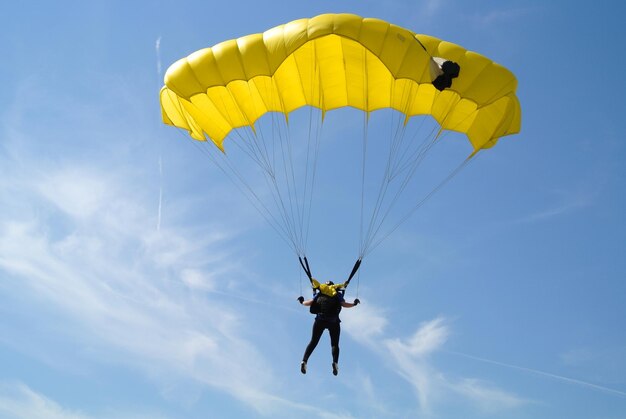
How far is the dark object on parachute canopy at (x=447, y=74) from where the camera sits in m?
14.9

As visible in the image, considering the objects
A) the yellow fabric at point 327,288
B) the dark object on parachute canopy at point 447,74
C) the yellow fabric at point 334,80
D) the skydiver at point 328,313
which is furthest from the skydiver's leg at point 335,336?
the dark object on parachute canopy at point 447,74

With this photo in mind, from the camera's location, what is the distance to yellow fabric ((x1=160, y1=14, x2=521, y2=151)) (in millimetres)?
15211

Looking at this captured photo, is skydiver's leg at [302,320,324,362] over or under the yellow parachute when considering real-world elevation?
under

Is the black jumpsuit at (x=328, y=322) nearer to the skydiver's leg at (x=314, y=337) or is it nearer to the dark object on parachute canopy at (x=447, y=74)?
the skydiver's leg at (x=314, y=337)

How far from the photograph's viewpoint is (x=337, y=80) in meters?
17.4

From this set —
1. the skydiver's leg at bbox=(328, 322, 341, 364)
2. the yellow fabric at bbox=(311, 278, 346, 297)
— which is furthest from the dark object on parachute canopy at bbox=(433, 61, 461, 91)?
the skydiver's leg at bbox=(328, 322, 341, 364)

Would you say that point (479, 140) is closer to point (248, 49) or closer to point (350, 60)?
point (350, 60)

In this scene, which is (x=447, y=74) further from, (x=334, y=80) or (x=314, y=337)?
(x=314, y=337)

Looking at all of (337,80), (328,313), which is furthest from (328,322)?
(337,80)

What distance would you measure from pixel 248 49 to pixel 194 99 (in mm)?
2735

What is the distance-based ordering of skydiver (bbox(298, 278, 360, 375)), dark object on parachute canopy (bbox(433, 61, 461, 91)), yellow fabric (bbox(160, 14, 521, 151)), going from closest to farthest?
dark object on parachute canopy (bbox(433, 61, 461, 91)) → yellow fabric (bbox(160, 14, 521, 151)) → skydiver (bbox(298, 278, 360, 375))

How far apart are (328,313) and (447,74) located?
5.89 meters

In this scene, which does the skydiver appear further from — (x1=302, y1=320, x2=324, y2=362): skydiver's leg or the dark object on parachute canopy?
the dark object on parachute canopy

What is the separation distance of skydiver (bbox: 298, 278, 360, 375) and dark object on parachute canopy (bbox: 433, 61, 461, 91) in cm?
503
